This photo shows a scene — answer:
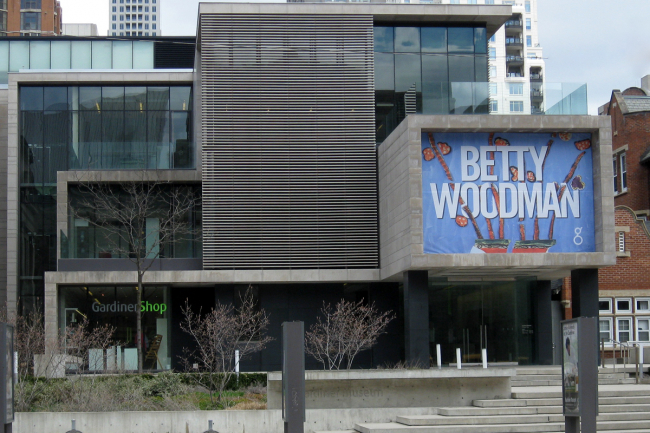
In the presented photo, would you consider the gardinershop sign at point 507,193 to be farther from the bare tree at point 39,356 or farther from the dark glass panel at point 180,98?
the dark glass panel at point 180,98

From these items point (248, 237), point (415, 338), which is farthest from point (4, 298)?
point (415, 338)

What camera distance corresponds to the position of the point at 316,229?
37719mm

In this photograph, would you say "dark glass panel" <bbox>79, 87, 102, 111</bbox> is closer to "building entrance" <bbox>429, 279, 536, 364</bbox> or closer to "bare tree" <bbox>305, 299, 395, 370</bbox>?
"bare tree" <bbox>305, 299, 395, 370</bbox>

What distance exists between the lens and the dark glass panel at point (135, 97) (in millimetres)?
41656

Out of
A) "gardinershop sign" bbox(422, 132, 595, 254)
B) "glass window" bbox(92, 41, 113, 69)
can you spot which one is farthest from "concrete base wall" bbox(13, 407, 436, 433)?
"glass window" bbox(92, 41, 113, 69)

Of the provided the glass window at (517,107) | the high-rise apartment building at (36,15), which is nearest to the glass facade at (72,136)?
the glass window at (517,107)

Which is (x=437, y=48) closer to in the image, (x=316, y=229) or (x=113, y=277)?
(x=316, y=229)

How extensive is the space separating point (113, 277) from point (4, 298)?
1007 cm

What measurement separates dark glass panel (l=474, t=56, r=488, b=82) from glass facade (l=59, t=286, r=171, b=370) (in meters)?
16.5

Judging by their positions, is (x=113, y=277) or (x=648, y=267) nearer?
(x=113, y=277)

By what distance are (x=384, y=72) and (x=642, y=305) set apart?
15.8 m

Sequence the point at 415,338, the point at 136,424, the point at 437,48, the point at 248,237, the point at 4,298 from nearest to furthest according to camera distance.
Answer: the point at 136,424
the point at 415,338
the point at 248,237
the point at 437,48
the point at 4,298

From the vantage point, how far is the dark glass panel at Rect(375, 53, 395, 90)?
39625mm

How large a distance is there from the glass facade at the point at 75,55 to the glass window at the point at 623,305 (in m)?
28.0
